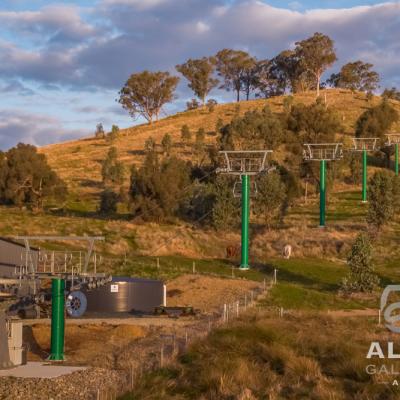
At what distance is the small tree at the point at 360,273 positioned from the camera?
1711 inches

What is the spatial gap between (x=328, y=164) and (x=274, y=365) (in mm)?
61002

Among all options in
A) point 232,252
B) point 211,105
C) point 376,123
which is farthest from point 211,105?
point 232,252

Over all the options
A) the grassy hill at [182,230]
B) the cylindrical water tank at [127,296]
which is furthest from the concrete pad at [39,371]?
the grassy hill at [182,230]

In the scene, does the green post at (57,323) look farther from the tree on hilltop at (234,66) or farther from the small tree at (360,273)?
the tree on hilltop at (234,66)

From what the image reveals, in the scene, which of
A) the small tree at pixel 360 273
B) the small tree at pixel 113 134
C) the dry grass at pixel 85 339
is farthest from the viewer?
the small tree at pixel 113 134

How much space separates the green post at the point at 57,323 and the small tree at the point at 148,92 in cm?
10981

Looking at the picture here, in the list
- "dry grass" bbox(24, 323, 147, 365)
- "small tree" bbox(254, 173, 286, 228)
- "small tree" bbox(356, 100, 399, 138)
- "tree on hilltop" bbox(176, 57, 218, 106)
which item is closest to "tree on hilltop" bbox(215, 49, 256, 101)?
"tree on hilltop" bbox(176, 57, 218, 106)

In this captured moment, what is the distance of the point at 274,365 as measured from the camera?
78.9 ft

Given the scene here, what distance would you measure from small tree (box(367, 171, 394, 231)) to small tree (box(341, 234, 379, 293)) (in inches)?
563

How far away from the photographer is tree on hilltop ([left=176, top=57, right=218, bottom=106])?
5797 inches

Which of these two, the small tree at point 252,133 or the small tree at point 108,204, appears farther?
the small tree at point 252,133

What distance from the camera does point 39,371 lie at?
25.8 meters

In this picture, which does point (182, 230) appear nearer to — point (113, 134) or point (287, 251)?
point (287, 251)

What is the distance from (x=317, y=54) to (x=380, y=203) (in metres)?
87.7
